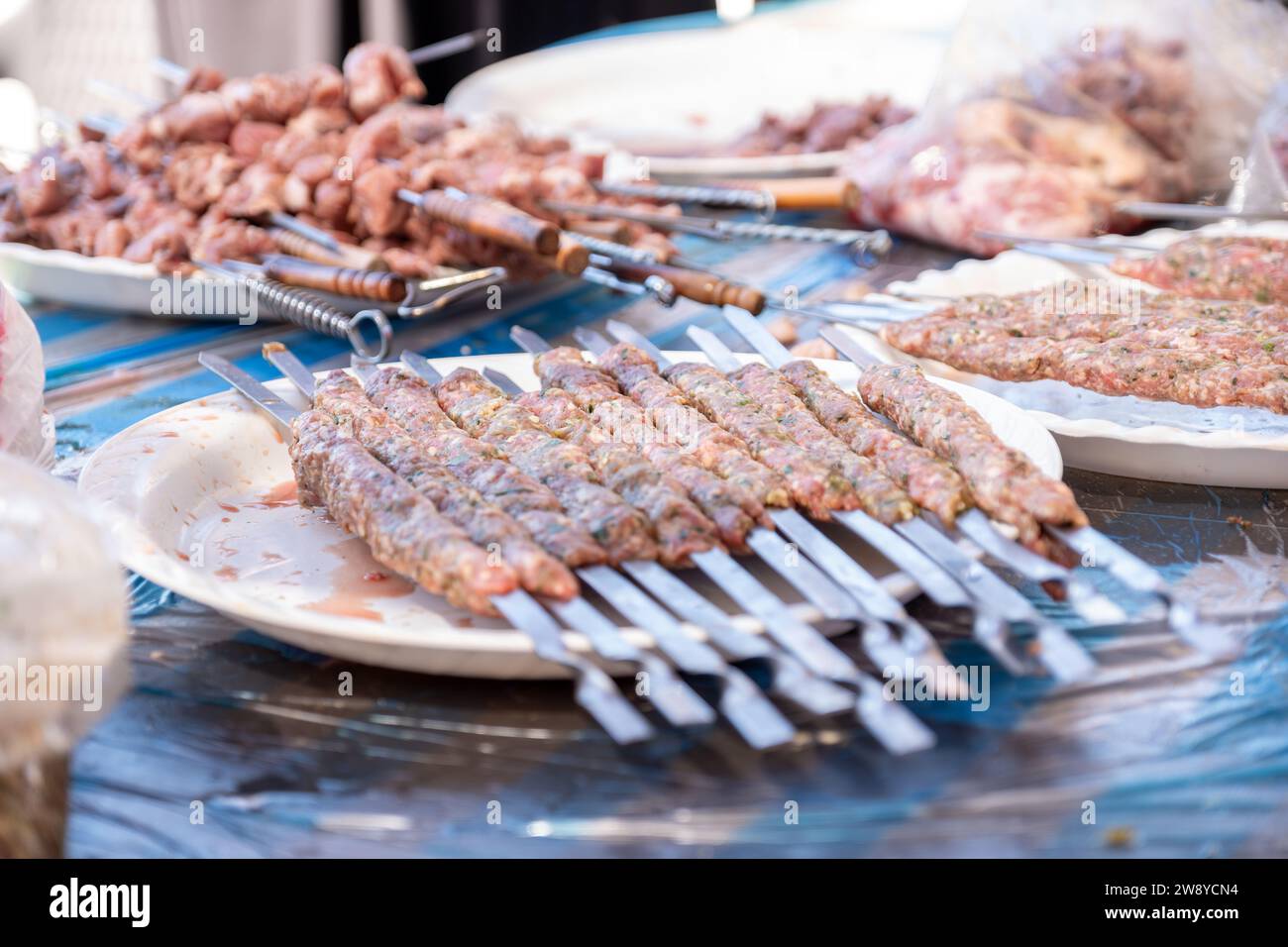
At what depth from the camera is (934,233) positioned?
3.63m

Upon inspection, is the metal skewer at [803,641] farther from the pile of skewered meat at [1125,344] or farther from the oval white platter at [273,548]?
the pile of skewered meat at [1125,344]

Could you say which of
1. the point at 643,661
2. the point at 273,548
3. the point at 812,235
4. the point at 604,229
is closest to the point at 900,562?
the point at 643,661

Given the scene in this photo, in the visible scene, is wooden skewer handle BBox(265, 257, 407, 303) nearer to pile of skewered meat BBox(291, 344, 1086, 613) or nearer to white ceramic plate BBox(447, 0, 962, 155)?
pile of skewered meat BBox(291, 344, 1086, 613)

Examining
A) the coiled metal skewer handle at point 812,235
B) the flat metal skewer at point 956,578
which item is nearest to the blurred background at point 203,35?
the coiled metal skewer handle at point 812,235

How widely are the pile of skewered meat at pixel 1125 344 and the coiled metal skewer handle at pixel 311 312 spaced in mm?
1010

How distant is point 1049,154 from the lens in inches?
140

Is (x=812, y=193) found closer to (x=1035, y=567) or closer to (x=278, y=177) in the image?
(x=278, y=177)

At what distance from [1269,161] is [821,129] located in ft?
4.55

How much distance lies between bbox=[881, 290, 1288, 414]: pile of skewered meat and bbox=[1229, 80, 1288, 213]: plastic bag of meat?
3.94 ft

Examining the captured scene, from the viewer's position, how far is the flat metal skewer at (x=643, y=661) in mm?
1342

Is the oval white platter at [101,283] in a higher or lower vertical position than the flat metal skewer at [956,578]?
higher
